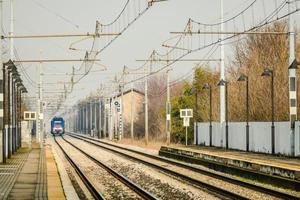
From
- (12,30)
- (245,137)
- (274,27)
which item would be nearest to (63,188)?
(245,137)

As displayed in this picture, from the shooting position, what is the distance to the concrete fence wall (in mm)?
34188

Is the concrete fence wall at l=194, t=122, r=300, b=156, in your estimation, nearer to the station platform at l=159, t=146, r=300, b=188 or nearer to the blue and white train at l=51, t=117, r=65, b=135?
the station platform at l=159, t=146, r=300, b=188

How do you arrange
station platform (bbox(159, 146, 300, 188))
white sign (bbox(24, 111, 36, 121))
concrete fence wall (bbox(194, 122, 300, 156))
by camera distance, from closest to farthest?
station platform (bbox(159, 146, 300, 188)), concrete fence wall (bbox(194, 122, 300, 156)), white sign (bbox(24, 111, 36, 121))

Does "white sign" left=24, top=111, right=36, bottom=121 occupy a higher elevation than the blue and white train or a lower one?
higher

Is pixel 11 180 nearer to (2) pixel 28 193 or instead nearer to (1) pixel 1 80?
(2) pixel 28 193

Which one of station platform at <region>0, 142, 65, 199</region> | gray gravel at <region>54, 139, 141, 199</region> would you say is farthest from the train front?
station platform at <region>0, 142, 65, 199</region>

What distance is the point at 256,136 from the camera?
1545 inches

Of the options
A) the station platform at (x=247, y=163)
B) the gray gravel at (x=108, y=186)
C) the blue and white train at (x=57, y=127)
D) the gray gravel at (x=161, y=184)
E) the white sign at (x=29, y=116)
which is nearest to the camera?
the gray gravel at (x=161, y=184)

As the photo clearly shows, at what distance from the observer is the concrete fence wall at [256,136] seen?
112 ft

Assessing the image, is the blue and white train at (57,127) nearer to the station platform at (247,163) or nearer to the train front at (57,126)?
the train front at (57,126)

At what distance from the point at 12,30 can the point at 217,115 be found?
19923mm

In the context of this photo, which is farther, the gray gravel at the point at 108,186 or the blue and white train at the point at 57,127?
the blue and white train at the point at 57,127

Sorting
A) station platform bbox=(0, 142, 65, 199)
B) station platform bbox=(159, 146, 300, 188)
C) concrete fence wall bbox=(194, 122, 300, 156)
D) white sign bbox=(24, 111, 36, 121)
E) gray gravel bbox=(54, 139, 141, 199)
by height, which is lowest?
gray gravel bbox=(54, 139, 141, 199)

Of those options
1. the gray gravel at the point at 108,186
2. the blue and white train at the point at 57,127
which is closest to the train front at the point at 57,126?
the blue and white train at the point at 57,127
